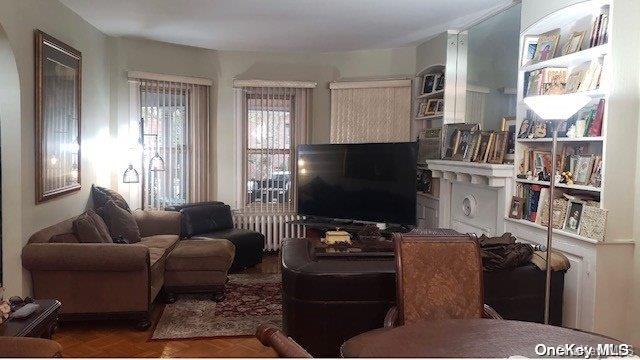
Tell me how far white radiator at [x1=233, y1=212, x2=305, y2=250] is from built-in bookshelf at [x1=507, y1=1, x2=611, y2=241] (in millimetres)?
3253

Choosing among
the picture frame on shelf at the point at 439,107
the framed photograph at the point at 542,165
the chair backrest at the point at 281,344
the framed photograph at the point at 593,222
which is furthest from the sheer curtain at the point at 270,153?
the chair backrest at the point at 281,344

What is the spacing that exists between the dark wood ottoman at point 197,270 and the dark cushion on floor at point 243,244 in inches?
39.7

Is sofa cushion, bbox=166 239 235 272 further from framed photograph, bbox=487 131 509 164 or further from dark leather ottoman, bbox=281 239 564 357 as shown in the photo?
framed photograph, bbox=487 131 509 164

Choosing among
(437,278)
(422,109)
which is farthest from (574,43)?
(422,109)

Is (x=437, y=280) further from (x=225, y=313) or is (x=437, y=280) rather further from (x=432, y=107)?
(x=432, y=107)

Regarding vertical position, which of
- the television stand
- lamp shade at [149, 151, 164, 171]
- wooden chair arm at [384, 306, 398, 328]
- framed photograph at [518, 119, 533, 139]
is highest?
framed photograph at [518, 119, 533, 139]

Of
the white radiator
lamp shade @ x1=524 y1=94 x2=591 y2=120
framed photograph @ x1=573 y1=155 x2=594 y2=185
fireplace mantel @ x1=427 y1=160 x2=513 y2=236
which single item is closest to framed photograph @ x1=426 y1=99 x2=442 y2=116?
fireplace mantel @ x1=427 y1=160 x2=513 y2=236

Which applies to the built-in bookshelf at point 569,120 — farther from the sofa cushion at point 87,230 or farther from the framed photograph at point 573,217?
the sofa cushion at point 87,230

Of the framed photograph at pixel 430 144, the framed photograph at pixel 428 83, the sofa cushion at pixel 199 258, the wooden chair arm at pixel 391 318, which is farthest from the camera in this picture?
the framed photograph at pixel 428 83

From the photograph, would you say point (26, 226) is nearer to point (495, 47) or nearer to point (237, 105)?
point (237, 105)

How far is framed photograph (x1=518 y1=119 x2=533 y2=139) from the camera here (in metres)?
3.65

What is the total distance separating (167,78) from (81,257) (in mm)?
2980

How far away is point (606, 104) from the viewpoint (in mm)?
2975

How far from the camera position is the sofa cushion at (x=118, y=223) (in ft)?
15.3
